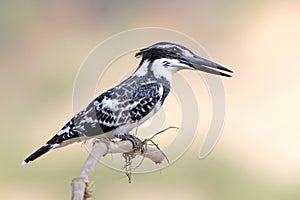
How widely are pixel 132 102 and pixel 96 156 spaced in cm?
81

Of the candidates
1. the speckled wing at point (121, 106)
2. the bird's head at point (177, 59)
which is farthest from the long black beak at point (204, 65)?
the speckled wing at point (121, 106)

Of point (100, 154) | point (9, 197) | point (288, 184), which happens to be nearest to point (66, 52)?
point (9, 197)

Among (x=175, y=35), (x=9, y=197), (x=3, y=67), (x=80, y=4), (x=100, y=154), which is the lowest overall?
(x=100, y=154)

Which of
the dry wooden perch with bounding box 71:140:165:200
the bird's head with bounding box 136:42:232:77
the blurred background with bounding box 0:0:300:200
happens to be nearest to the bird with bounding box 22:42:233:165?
the bird's head with bounding box 136:42:232:77

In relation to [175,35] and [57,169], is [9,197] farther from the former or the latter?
[175,35]

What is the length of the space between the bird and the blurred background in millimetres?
2126

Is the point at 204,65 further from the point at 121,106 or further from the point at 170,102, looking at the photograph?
the point at 170,102

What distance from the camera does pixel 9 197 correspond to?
5.28 metres

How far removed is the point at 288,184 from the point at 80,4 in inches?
132

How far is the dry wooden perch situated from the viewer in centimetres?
176

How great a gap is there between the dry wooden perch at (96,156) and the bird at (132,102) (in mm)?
154

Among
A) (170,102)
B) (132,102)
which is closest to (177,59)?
(132,102)

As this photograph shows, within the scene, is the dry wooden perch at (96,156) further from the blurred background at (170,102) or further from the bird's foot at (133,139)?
the blurred background at (170,102)

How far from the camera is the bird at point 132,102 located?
266cm
